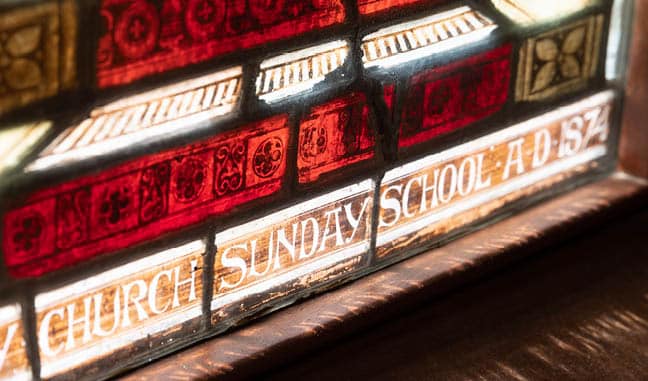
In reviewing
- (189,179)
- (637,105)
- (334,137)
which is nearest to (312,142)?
(334,137)

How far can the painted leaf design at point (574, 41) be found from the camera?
140cm

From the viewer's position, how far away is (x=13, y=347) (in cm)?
101

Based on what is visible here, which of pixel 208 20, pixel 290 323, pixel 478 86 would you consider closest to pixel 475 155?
pixel 478 86

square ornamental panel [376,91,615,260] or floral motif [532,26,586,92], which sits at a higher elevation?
floral motif [532,26,586,92]

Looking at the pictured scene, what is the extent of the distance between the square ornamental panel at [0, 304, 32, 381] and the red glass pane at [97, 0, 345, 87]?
23cm

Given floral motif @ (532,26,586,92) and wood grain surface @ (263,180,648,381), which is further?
floral motif @ (532,26,586,92)

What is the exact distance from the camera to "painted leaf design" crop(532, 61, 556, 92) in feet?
4.55

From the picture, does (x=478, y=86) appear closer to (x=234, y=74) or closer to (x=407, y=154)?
(x=407, y=154)

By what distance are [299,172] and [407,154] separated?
158mm

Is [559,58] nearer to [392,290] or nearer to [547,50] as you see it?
[547,50]

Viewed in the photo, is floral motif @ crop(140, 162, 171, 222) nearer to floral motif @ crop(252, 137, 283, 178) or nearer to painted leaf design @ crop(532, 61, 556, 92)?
floral motif @ crop(252, 137, 283, 178)

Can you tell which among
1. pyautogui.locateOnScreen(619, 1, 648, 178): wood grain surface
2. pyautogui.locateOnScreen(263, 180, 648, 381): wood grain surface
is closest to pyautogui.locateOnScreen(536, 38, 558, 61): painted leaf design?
pyautogui.locateOnScreen(619, 1, 648, 178): wood grain surface

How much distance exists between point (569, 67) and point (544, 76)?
5cm

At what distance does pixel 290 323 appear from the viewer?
3.95 feet
